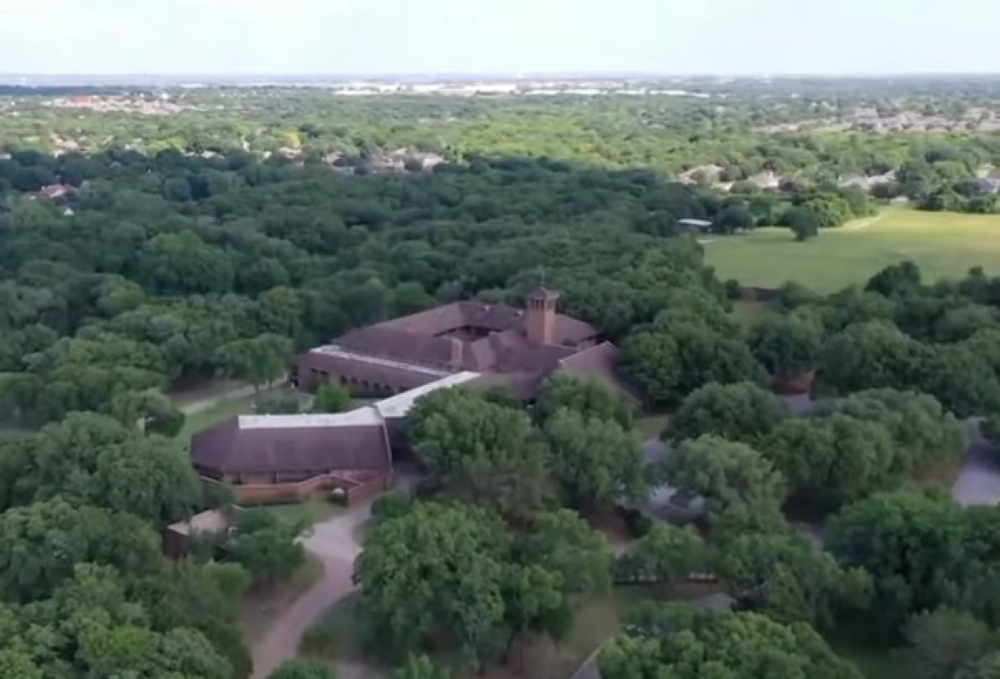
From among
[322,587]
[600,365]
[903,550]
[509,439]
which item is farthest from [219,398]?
[903,550]

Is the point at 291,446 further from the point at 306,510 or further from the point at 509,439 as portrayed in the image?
the point at 509,439

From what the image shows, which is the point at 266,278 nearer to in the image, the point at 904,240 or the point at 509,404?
the point at 509,404

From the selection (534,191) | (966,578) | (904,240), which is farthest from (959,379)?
(534,191)

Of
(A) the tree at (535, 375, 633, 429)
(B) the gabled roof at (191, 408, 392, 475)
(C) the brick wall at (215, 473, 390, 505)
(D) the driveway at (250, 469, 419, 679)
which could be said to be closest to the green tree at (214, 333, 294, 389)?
(B) the gabled roof at (191, 408, 392, 475)

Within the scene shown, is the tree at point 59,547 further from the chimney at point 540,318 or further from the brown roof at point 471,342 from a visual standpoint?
the chimney at point 540,318

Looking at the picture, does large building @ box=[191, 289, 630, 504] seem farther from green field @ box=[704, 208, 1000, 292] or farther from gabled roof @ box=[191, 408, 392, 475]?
green field @ box=[704, 208, 1000, 292]

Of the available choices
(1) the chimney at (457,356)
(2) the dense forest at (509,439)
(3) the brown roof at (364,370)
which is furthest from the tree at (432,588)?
(1) the chimney at (457,356)
